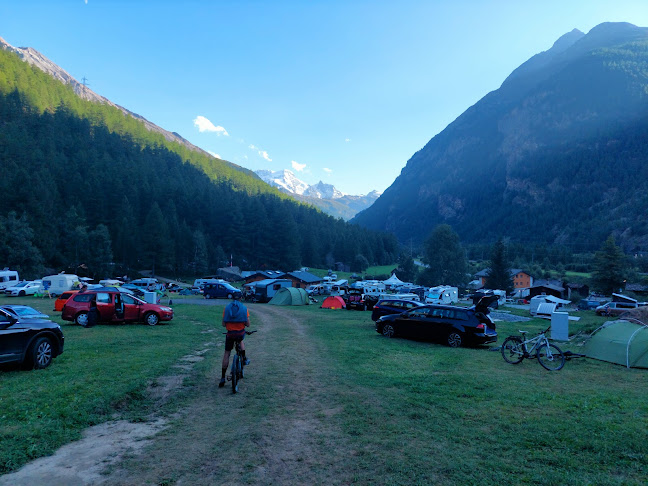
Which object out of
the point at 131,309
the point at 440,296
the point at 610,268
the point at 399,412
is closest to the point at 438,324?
the point at 399,412

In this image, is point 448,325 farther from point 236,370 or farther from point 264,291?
point 264,291

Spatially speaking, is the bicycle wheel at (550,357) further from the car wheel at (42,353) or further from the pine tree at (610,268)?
the pine tree at (610,268)

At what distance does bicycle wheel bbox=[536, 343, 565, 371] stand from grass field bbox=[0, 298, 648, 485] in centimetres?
31

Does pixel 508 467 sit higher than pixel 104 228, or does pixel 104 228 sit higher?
pixel 104 228

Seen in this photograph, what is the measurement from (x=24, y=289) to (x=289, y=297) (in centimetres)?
2538

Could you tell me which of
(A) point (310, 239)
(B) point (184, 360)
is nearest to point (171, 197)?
(A) point (310, 239)

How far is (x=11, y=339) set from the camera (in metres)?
8.90

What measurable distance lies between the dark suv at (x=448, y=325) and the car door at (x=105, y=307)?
1339 cm

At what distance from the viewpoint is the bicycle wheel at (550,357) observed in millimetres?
11734

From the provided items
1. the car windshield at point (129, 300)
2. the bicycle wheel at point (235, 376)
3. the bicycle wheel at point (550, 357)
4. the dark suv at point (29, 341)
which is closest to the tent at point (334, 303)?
the car windshield at point (129, 300)

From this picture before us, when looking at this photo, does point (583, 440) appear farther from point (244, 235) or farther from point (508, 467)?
point (244, 235)

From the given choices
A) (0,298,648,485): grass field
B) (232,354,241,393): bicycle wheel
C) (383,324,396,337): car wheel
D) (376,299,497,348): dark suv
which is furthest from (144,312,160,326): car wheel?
(232,354,241,393): bicycle wheel

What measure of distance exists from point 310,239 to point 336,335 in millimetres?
95194

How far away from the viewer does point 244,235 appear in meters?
92.6
